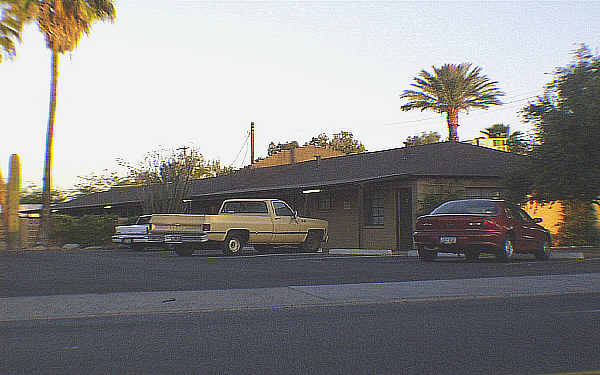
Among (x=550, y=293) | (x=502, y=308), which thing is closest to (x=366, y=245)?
(x=550, y=293)

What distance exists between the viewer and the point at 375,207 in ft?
94.2

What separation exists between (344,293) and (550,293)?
11.2 feet

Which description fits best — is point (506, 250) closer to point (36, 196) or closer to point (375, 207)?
point (375, 207)

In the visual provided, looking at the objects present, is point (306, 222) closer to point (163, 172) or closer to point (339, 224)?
point (339, 224)

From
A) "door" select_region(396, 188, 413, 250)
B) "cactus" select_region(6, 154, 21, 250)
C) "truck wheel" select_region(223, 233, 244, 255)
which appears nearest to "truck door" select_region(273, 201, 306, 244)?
"truck wheel" select_region(223, 233, 244, 255)

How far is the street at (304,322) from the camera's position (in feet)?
19.9

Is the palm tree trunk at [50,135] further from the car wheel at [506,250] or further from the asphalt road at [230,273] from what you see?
the car wheel at [506,250]

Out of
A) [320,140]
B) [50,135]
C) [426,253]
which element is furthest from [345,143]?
[426,253]

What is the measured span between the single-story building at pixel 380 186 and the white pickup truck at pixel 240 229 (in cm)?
277

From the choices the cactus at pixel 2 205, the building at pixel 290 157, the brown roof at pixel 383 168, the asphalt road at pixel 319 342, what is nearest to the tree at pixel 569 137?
the brown roof at pixel 383 168

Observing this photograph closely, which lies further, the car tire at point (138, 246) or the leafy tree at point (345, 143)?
the leafy tree at point (345, 143)

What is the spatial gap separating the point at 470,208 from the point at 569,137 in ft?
16.8

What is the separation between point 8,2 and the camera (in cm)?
884

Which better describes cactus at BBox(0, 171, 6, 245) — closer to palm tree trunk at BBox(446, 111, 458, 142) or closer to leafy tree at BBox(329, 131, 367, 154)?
palm tree trunk at BBox(446, 111, 458, 142)
